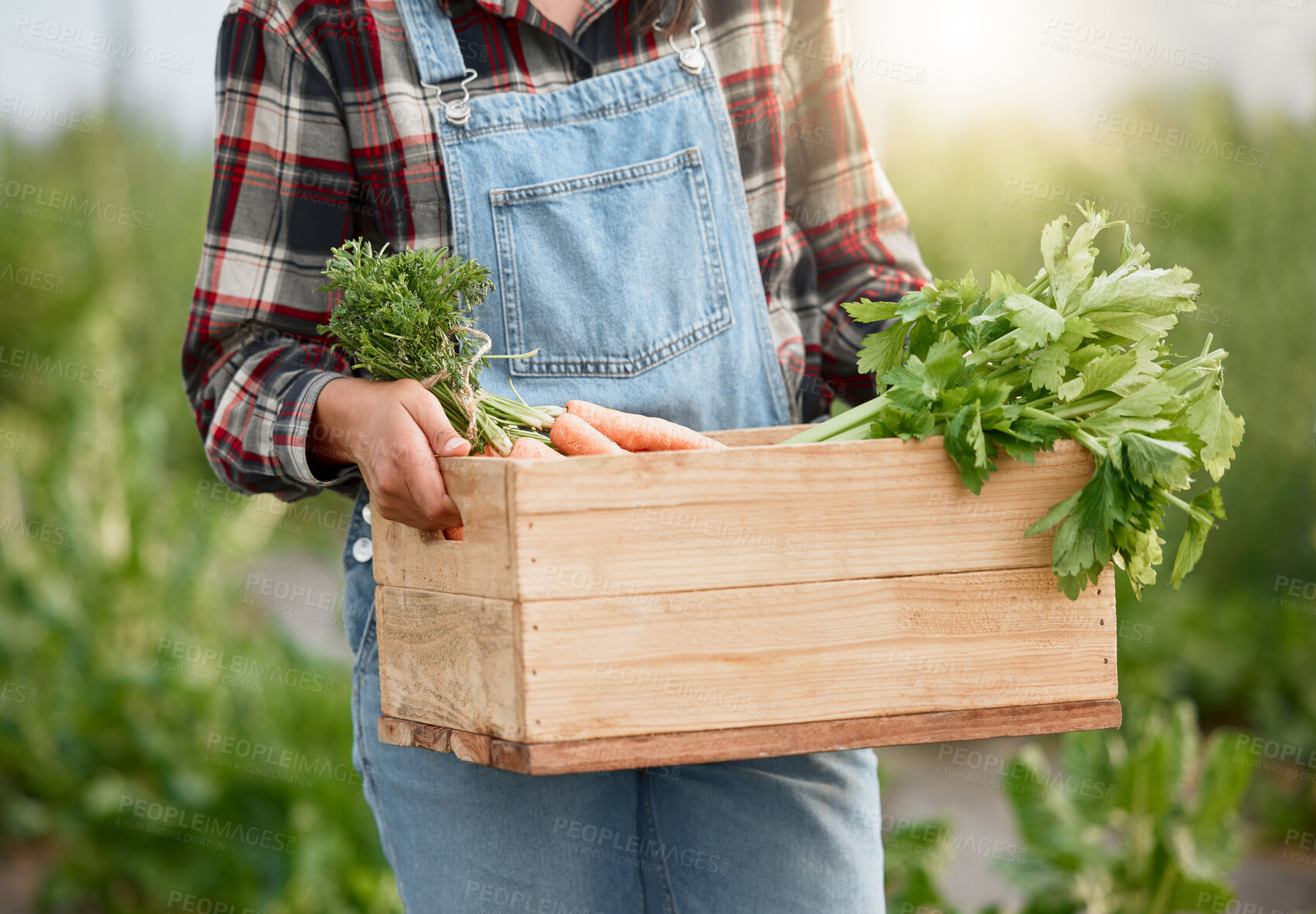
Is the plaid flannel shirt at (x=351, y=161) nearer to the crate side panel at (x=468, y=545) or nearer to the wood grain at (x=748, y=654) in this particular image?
the crate side panel at (x=468, y=545)

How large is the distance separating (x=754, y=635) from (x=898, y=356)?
0.49 metres

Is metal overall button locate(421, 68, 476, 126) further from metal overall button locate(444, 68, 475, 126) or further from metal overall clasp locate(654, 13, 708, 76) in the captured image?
metal overall clasp locate(654, 13, 708, 76)

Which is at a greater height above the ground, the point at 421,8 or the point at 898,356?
the point at 421,8

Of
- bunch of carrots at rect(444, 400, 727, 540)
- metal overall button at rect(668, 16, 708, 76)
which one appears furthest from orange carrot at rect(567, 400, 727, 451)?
metal overall button at rect(668, 16, 708, 76)

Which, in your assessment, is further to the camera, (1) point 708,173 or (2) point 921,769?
(2) point 921,769

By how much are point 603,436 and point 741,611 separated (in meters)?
0.37

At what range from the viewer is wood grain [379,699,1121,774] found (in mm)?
1274

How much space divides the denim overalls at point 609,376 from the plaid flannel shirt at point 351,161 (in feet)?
0.17

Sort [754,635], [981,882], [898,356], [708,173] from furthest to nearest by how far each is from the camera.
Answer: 1. [981,882]
2. [708,173]
3. [898,356]
4. [754,635]

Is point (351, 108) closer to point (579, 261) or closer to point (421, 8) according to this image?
point (421, 8)

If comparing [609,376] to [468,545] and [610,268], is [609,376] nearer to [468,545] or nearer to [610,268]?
[610,268]

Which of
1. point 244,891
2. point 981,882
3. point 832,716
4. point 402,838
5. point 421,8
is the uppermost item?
point 421,8

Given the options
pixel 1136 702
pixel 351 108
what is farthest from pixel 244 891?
pixel 1136 702

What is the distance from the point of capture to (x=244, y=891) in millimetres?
3463
